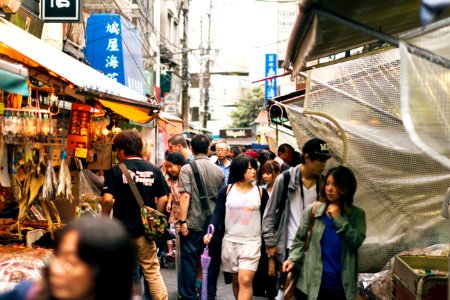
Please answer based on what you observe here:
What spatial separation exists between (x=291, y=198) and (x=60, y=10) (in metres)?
7.94

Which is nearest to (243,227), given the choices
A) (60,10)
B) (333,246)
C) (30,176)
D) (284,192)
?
(284,192)

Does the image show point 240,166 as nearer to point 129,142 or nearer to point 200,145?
point 129,142

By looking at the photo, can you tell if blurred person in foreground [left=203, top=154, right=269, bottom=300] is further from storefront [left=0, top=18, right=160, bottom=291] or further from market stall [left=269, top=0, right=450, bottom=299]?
storefront [left=0, top=18, right=160, bottom=291]

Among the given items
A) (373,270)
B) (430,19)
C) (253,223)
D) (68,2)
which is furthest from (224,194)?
(68,2)

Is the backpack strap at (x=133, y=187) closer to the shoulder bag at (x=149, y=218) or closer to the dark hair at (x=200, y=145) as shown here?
the shoulder bag at (x=149, y=218)

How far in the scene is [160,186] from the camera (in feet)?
24.6

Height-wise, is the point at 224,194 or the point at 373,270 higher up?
the point at 224,194

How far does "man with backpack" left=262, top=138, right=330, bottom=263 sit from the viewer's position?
21.5 ft

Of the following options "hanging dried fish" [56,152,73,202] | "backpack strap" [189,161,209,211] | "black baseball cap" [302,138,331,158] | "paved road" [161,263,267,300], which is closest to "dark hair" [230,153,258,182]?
"black baseball cap" [302,138,331,158]

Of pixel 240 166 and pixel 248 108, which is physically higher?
pixel 248 108

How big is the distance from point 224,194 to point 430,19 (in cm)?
466

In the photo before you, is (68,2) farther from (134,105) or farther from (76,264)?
(76,264)

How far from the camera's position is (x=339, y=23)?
4188 millimetres

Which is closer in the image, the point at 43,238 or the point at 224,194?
the point at 224,194
